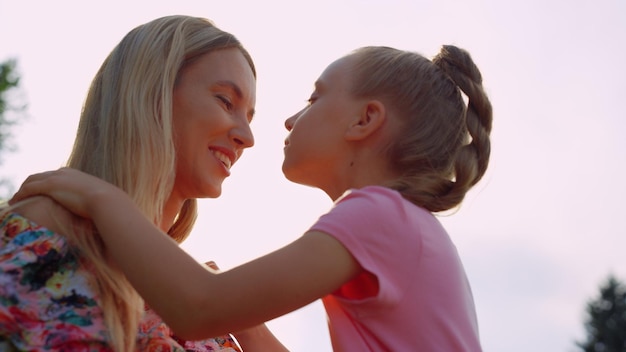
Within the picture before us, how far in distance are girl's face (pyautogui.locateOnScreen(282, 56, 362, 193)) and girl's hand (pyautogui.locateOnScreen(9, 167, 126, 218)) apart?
2.53ft

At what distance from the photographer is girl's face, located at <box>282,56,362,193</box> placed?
11.2ft

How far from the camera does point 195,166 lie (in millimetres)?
3861

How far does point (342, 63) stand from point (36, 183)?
1255 millimetres

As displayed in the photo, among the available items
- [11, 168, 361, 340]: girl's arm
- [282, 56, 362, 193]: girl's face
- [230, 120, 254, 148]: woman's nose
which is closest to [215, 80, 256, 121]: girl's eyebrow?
[230, 120, 254, 148]: woman's nose

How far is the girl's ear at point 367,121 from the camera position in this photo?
3.34m

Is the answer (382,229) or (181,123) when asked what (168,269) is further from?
(181,123)

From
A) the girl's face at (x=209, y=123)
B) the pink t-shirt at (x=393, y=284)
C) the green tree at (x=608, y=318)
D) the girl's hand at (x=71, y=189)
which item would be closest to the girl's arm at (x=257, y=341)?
the girl's face at (x=209, y=123)

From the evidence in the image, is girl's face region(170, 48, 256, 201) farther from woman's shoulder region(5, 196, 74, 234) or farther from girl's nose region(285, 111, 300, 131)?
woman's shoulder region(5, 196, 74, 234)

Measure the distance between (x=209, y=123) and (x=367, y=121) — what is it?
819mm

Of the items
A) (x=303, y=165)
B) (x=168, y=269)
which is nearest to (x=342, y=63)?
(x=303, y=165)

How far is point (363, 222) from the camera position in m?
2.81

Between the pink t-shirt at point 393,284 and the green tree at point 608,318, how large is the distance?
133ft

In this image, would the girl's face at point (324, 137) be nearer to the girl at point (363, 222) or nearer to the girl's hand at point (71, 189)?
the girl at point (363, 222)

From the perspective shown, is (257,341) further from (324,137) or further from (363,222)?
(363,222)
